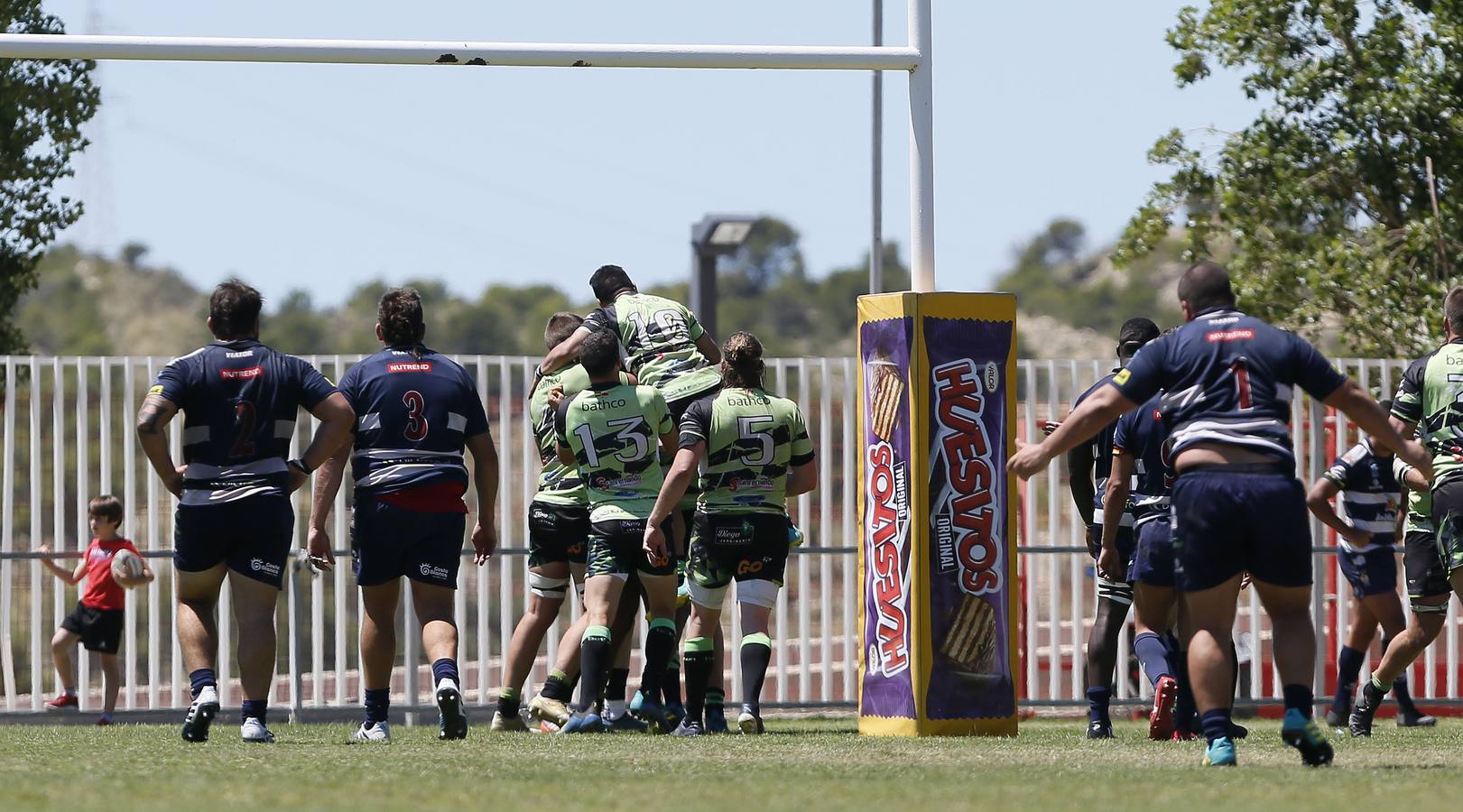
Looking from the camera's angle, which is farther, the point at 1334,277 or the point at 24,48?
the point at 1334,277

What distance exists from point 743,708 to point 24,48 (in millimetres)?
4468

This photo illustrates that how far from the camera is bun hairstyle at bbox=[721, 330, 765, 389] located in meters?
9.52

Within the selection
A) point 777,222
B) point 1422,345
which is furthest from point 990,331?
point 777,222

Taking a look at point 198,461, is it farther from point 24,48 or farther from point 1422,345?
point 1422,345

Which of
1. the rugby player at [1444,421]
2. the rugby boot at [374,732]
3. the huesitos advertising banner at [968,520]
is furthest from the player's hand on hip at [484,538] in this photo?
the rugby player at [1444,421]

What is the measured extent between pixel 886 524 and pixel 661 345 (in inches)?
62.0

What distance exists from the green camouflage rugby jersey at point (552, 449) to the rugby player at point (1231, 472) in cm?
333

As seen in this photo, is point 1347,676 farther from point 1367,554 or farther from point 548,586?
point 548,586

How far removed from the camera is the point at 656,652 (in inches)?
381

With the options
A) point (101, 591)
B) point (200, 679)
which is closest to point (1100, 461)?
point (200, 679)

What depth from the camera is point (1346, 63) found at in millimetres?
16266

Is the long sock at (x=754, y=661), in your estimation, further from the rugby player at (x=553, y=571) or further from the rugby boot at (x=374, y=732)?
the rugby boot at (x=374, y=732)

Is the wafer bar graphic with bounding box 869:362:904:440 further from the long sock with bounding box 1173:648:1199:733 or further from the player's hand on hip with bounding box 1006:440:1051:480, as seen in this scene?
the player's hand on hip with bounding box 1006:440:1051:480

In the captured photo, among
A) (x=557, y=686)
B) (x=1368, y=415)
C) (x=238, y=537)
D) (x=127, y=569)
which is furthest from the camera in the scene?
(x=127, y=569)
